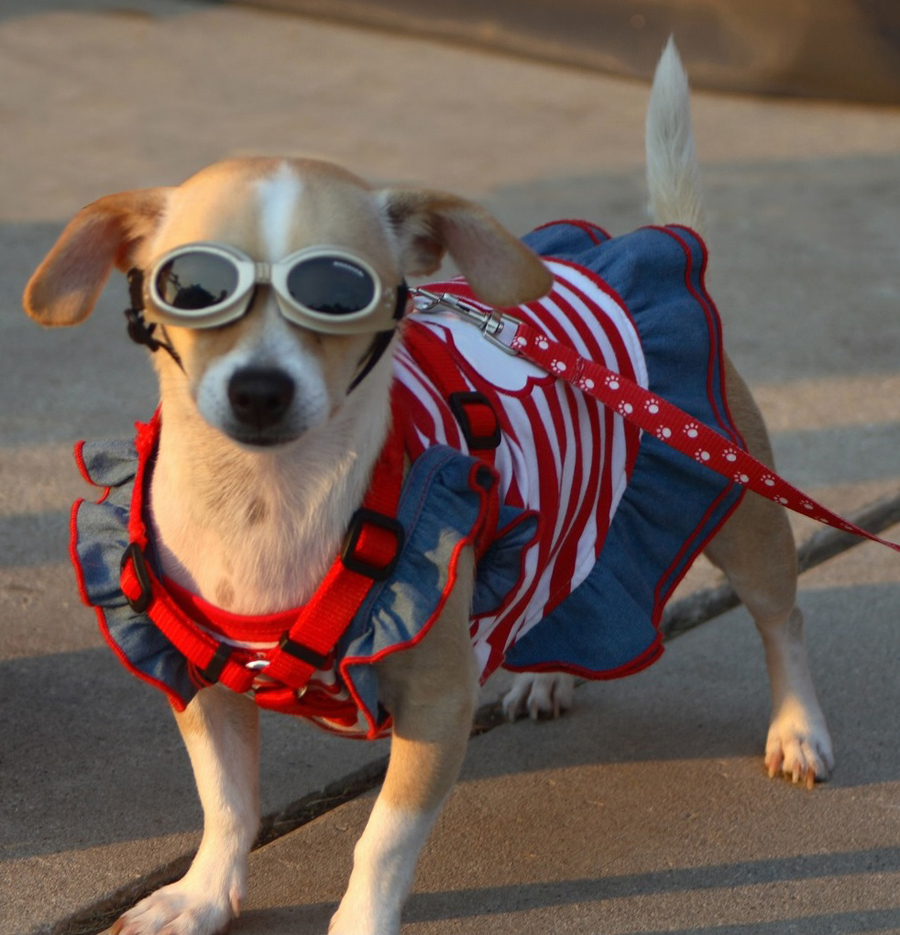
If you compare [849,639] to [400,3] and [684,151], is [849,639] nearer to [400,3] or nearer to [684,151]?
[684,151]

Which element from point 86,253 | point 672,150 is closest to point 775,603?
point 672,150

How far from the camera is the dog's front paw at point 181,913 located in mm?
2238

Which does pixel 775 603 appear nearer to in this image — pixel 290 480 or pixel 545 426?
pixel 545 426

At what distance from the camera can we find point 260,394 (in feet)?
5.91

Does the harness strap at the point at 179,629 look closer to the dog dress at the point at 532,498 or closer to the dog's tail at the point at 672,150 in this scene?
the dog dress at the point at 532,498

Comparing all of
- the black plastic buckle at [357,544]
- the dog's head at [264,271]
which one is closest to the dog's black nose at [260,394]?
the dog's head at [264,271]

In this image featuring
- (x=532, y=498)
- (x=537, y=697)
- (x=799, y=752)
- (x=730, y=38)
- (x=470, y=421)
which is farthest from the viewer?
(x=730, y=38)

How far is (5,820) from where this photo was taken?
8.20ft

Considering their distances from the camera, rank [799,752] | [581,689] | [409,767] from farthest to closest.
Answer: [581,689], [799,752], [409,767]

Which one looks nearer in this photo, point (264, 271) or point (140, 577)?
point (264, 271)

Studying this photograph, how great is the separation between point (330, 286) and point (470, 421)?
0.44 m

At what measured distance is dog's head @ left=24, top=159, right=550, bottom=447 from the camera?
1.81 m

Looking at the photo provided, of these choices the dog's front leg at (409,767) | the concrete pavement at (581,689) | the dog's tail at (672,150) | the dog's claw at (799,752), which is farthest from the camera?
the dog's tail at (672,150)

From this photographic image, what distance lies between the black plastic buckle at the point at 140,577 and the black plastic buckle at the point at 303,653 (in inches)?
8.5
